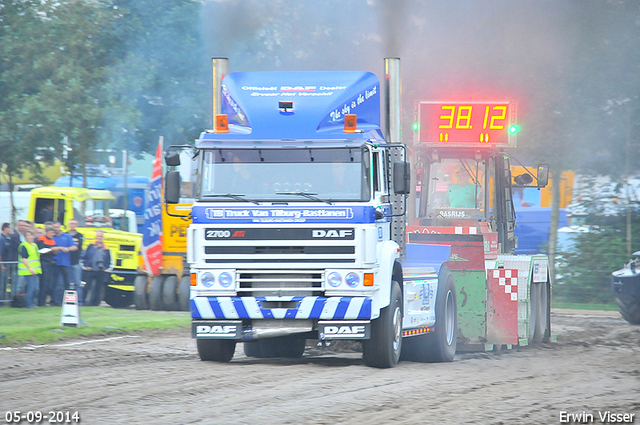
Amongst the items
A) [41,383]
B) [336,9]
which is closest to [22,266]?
[336,9]

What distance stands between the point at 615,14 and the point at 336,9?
6.52 metres

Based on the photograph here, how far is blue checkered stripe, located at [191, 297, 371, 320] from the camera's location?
1034 centimetres

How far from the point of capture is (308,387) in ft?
30.3

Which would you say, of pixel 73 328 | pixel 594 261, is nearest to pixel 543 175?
pixel 73 328

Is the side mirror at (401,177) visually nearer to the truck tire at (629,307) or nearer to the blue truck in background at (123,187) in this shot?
the truck tire at (629,307)

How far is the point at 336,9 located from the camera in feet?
66.1

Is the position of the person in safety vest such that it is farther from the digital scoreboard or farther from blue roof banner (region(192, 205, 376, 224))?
blue roof banner (region(192, 205, 376, 224))

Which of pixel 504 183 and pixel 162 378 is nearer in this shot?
pixel 162 378

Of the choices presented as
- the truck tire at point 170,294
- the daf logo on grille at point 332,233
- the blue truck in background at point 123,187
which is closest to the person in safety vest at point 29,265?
the truck tire at point 170,294

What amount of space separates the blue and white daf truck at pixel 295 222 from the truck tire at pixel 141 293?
1063cm

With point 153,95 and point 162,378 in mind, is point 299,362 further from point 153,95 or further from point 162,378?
point 153,95

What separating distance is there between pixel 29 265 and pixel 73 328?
13.8ft

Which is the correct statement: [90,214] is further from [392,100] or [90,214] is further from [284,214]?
[284,214]

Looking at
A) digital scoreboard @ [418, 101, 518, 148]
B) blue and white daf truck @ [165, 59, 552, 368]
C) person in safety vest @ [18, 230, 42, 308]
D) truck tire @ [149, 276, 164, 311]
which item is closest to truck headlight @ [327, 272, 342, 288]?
blue and white daf truck @ [165, 59, 552, 368]
